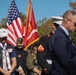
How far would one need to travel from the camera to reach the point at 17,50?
959cm

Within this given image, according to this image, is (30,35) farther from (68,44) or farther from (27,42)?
(68,44)

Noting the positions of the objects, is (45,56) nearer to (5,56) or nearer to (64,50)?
(5,56)

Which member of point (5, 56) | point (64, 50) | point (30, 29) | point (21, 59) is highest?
point (64, 50)

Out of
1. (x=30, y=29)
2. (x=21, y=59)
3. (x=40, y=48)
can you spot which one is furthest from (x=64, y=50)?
(x=30, y=29)

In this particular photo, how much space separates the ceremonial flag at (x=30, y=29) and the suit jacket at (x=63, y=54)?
892cm

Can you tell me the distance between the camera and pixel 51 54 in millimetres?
4730

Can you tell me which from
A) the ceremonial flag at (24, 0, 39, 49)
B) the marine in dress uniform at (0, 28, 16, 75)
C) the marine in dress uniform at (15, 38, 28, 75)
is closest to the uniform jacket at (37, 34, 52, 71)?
the marine in dress uniform at (0, 28, 16, 75)

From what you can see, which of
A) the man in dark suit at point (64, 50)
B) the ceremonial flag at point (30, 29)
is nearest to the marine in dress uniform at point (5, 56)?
the man in dark suit at point (64, 50)

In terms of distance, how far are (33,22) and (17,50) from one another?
5594mm

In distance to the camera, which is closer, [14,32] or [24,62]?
[24,62]

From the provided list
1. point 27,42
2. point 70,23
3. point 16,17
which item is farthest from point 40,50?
point 16,17

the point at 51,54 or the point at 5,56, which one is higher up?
the point at 51,54

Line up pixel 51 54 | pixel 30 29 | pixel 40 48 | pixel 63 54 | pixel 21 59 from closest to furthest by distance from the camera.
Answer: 1. pixel 63 54
2. pixel 51 54
3. pixel 40 48
4. pixel 21 59
5. pixel 30 29

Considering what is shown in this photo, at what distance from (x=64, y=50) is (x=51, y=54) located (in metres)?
0.29
